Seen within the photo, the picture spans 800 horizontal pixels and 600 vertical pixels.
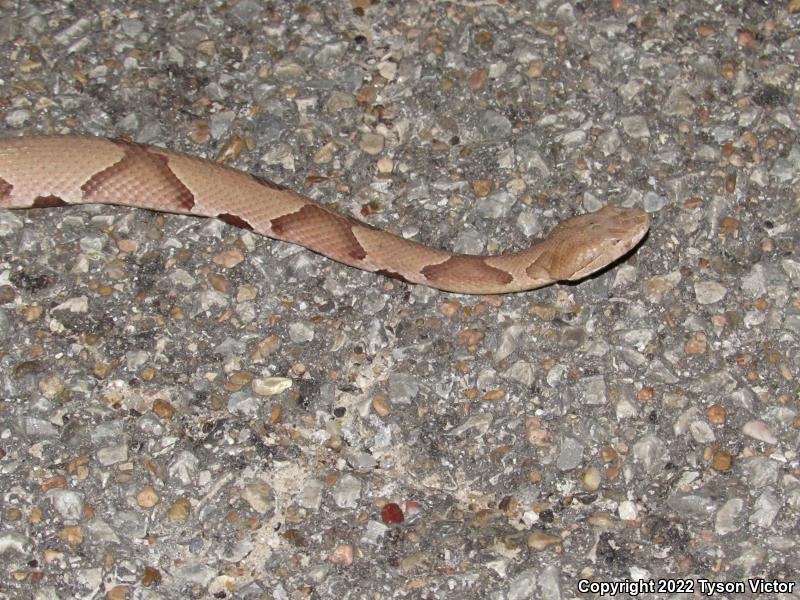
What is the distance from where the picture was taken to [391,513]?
4.04 metres

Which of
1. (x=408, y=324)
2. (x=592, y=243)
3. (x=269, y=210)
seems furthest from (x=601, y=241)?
(x=269, y=210)

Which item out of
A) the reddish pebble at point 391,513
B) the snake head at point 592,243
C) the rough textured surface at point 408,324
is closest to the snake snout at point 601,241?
the snake head at point 592,243

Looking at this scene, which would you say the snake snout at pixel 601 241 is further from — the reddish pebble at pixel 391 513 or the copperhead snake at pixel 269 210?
the reddish pebble at pixel 391 513

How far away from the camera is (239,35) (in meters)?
5.54

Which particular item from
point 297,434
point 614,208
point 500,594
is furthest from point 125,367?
point 614,208

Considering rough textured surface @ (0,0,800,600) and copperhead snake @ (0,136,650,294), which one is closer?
rough textured surface @ (0,0,800,600)

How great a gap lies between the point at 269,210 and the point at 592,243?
170 cm

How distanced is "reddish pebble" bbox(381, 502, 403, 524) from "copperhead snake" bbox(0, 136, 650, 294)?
1217 mm

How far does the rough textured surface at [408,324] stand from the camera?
13.0 ft

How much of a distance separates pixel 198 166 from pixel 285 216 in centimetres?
55

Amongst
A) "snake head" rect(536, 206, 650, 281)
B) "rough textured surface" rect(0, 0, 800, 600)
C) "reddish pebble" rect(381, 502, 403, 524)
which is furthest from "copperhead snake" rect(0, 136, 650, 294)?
"reddish pebble" rect(381, 502, 403, 524)

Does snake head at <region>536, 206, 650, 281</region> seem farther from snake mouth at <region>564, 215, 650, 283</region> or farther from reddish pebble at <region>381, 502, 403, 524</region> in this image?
reddish pebble at <region>381, 502, 403, 524</region>

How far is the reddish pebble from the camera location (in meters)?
4.02

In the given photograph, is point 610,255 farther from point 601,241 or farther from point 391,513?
point 391,513
